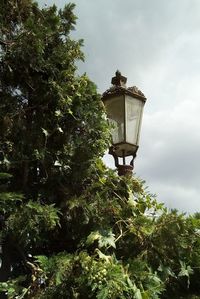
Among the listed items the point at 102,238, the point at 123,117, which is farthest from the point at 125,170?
the point at 102,238

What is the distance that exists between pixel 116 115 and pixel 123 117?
0.07m

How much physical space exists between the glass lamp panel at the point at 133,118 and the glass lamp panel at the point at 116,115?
38 mm

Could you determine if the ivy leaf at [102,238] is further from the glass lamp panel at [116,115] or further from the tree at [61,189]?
the glass lamp panel at [116,115]

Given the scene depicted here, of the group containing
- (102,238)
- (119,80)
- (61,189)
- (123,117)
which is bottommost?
(102,238)

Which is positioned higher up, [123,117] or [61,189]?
[123,117]

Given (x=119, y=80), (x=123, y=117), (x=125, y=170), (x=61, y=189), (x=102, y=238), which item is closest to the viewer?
(x=102, y=238)

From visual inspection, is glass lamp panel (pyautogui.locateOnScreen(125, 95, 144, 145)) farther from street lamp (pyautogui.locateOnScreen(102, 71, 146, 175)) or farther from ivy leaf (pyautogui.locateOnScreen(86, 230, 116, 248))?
ivy leaf (pyautogui.locateOnScreen(86, 230, 116, 248))

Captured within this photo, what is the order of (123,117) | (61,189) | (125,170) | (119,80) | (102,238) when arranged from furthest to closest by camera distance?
(119,80) → (123,117) → (125,170) → (61,189) → (102,238)

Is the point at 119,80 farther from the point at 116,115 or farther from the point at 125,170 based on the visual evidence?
the point at 125,170

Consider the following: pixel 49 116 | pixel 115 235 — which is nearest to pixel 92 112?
pixel 49 116

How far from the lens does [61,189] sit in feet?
11.0

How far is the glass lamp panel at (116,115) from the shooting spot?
3.73 metres

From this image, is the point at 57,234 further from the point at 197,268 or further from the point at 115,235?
the point at 197,268

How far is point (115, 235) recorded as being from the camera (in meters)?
3.23
